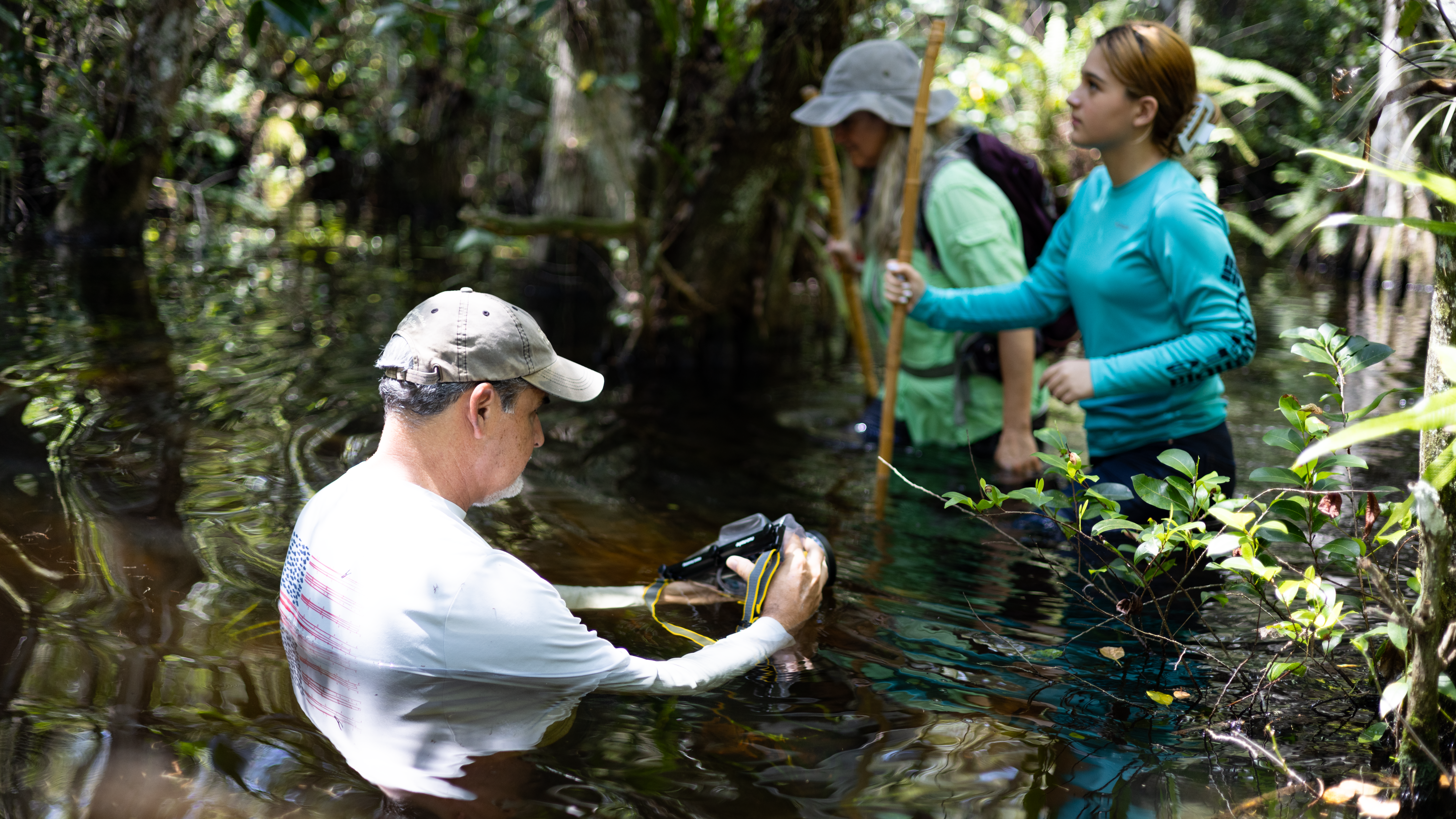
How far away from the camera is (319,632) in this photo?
2.33m

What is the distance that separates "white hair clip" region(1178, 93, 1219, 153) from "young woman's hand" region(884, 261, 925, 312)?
1.02m

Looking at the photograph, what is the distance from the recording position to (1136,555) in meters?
2.38

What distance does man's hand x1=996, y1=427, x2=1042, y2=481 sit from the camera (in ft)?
13.9

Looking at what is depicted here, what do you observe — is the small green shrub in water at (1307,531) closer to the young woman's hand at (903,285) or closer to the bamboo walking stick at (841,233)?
the young woman's hand at (903,285)

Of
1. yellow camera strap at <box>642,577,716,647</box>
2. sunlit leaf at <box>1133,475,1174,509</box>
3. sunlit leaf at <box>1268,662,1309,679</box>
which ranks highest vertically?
sunlit leaf at <box>1133,475,1174,509</box>

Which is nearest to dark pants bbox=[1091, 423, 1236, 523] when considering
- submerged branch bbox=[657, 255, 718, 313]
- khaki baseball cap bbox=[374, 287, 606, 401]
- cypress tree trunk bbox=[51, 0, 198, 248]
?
khaki baseball cap bbox=[374, 287, 606, 401]

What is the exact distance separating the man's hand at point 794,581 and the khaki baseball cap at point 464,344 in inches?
35.2

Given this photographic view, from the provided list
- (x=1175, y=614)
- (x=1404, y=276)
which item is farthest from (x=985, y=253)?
(x=1404, y=276)

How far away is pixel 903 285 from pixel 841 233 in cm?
165

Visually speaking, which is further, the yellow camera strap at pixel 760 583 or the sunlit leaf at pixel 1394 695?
the yellow camera strap at pixel 760 583

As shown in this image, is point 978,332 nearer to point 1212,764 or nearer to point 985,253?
point 985,253

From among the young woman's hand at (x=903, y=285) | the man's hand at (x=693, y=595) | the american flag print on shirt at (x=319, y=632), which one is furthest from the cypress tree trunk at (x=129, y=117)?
the american flag print on shirt at (x=319, y=632)

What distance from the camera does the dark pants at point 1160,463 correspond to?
3.18m

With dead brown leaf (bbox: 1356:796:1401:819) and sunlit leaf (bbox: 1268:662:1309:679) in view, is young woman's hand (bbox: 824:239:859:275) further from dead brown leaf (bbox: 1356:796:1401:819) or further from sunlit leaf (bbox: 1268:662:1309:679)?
dead brown leaf (bbox: 1356:796:1401:819)
